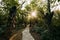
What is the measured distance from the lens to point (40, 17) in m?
20.7

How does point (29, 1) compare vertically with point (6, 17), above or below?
above

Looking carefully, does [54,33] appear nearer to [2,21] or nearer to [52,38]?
[52,38]

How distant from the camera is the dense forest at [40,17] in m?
14.3

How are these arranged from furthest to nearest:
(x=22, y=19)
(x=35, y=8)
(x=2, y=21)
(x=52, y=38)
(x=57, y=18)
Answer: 1. (x=22, y=19)
2. (x=35, y=8)
3. (x=2, y=21)
4. (x=57, y=18)
5. (x=52, y=38)

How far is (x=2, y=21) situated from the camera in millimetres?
17828

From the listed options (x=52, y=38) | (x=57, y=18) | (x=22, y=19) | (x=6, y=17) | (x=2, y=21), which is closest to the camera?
(x=52, y=38)

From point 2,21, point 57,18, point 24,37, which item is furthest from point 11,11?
point 57,18

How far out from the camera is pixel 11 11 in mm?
17547

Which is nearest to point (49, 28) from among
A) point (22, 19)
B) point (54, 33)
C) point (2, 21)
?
point (54, 33)

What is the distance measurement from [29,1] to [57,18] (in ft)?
24.2

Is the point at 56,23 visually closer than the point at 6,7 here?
Yes

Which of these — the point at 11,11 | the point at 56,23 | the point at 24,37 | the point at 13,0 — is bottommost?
the point at 24,37

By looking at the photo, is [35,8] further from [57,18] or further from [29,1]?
[57,18]

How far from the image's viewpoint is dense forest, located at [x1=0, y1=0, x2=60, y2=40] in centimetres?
1426
